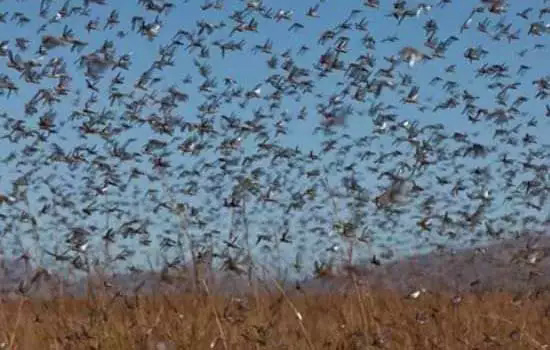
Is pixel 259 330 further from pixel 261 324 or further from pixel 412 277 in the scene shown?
pixel 412 277

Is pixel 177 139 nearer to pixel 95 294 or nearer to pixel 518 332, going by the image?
pixel 95 294

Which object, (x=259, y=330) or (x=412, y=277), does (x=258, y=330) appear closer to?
(x=259, y=330)

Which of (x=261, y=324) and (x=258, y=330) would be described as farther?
(x=261, y=324)

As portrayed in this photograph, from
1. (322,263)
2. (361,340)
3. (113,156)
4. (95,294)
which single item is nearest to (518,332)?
(361,340)

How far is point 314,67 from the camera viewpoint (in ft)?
29.8

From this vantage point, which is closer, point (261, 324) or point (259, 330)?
point (259, 330)

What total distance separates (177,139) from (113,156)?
1.16m

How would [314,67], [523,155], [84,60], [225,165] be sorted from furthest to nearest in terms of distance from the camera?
[523,155]
[314,67]
[225,165]
[84,60]

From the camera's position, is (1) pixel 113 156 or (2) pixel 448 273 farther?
(2) pixel 448 273

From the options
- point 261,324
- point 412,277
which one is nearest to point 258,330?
point 261,324

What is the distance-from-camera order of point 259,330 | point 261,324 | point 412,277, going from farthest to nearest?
point 412,277 → point 261,324 → point 259,330

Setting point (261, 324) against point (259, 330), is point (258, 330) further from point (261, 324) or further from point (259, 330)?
point (261, 324)

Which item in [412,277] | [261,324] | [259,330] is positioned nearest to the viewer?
[259,330]

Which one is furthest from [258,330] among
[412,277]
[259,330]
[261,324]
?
[412,277]
